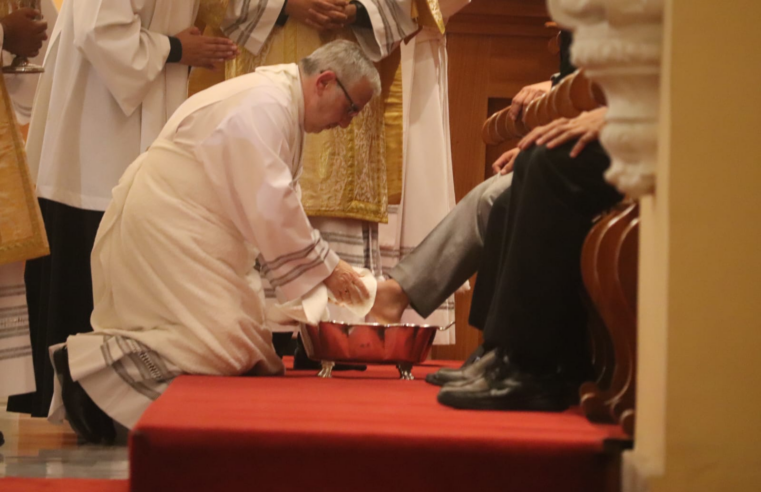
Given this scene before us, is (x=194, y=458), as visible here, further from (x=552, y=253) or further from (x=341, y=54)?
(x=341, y=54)

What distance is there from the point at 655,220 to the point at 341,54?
213 cm

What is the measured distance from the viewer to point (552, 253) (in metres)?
2.28

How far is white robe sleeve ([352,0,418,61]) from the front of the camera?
4.45 m

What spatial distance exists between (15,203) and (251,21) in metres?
1.39

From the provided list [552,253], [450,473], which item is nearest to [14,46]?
[552,253]

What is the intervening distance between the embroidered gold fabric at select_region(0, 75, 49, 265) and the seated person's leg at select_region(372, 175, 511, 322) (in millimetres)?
1293

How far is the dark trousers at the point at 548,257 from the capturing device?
88.9 inches

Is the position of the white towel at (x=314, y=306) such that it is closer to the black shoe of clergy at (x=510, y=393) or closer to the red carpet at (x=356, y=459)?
the black shoe of clergy at (x=510, y=393)

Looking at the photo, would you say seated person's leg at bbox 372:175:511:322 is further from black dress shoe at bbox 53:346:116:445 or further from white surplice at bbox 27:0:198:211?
white surplice at bbox 27:0:198:211

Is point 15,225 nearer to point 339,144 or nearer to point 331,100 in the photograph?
point 331,100

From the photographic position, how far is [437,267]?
11.4 feet

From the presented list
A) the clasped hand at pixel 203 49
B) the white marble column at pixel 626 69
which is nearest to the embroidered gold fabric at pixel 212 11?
the clasped hand at pixel 203 49

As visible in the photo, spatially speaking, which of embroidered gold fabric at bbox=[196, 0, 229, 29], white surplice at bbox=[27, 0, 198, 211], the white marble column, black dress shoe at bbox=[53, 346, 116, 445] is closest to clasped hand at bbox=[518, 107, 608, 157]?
the white marble column

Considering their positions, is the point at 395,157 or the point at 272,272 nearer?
the point at 272,272
